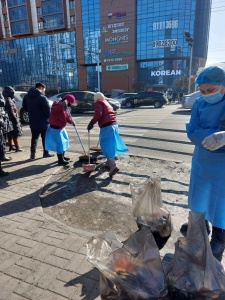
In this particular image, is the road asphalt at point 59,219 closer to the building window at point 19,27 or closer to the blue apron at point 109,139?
the blue apron at point 109,139

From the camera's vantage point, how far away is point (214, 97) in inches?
79.1

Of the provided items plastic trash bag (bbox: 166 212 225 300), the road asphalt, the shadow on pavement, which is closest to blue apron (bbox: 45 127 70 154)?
the road asphalt

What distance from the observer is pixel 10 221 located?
10.2 feet

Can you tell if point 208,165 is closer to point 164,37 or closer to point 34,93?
point 34,93

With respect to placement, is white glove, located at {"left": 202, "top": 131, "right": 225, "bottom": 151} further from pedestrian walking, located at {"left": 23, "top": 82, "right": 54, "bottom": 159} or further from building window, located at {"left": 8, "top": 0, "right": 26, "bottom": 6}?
building window, located at {"left": 8, "top": 0, "right": 26, "bottom": 6}

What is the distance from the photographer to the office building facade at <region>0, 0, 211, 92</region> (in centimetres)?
4884

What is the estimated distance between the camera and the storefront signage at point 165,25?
1893 inches

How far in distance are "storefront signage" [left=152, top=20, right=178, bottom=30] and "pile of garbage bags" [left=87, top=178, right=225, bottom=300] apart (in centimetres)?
5430

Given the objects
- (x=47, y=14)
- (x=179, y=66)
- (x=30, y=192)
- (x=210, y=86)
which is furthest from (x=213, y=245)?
(x=47, y=14)

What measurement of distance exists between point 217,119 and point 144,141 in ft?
19.3

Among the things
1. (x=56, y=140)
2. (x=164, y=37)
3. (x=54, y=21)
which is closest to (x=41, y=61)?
(x=54, y=21)

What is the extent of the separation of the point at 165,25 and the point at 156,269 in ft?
180

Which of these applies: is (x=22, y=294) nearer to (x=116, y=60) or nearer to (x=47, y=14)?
(x=116, y=60)

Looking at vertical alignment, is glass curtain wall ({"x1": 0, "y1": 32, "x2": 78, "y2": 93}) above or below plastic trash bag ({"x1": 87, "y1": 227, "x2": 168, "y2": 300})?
above
